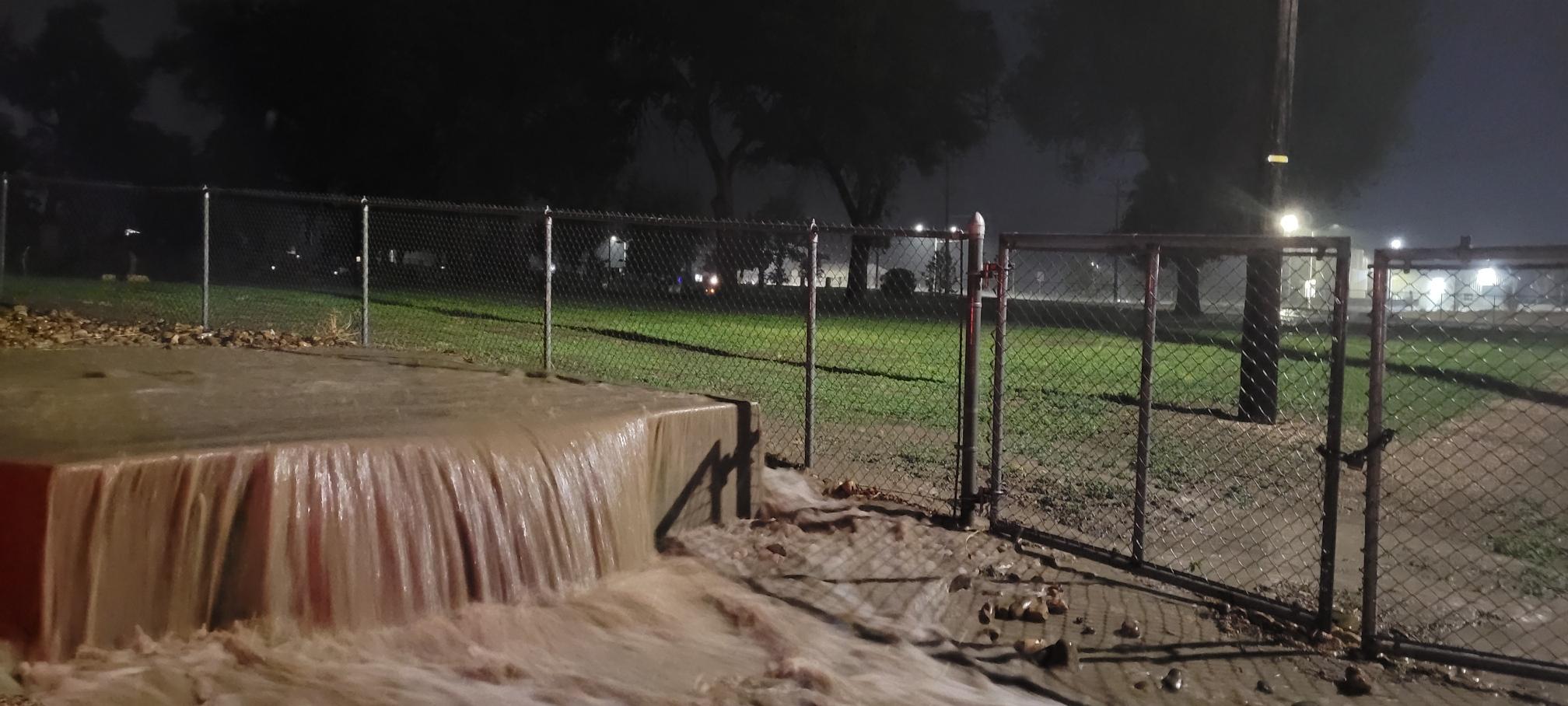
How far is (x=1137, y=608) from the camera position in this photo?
205 inches

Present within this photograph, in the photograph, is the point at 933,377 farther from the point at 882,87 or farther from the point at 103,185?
the point at 882,87

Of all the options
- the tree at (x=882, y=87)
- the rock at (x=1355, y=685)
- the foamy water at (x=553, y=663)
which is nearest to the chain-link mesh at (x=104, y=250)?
the foamy water at (x=553, y=663)

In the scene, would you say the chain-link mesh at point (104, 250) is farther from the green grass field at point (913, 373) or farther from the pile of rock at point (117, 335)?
the pile of rock at point (117, 335)

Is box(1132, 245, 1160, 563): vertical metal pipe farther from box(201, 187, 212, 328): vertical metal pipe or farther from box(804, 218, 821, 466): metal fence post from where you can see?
box(201, 187, 212, 328): vertical metal pipe

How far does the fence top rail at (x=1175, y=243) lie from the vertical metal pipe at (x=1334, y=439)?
10 cm

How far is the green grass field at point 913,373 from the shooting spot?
Result: 28.0 feet

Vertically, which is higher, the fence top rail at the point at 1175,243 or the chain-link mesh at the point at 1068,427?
the fence top rail at the point at 1175,243

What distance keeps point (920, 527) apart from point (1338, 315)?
2.33 m

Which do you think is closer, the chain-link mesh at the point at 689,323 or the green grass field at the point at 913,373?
the green grass field at the point at 913,373

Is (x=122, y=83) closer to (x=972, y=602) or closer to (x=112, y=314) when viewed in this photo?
(x=112, y=314)

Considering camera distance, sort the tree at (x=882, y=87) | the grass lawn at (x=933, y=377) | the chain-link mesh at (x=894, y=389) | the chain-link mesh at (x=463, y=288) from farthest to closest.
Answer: the tree at (x=882, y=87), the chain-link mesh at (x=463, y=288), the grass lawn at (x=933, y=377), the chain-link mesh at (x=894, y=389)

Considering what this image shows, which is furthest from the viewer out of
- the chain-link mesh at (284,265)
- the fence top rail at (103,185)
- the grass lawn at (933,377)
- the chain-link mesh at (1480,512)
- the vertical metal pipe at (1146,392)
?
the chain-link mesh at (284,265)

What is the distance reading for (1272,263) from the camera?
10.3m

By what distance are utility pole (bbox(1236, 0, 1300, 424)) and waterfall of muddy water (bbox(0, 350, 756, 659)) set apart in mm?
5981
